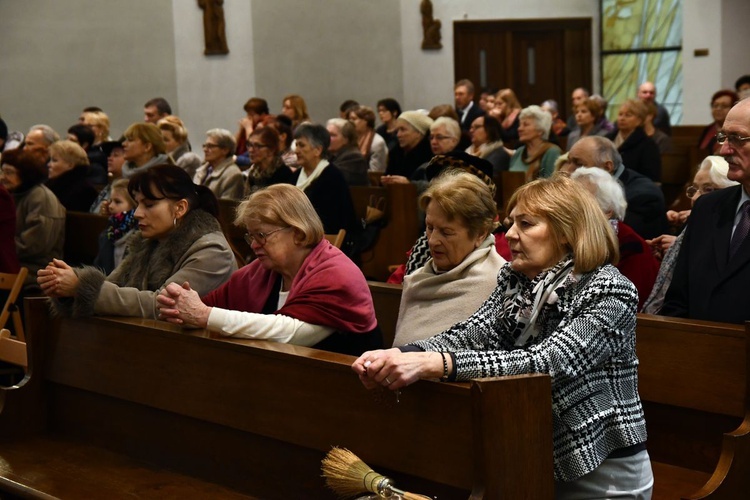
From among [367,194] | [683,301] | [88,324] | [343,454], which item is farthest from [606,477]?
[367,194]

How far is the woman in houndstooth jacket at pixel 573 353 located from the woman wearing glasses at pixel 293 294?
2.50ft

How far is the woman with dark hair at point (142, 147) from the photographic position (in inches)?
289

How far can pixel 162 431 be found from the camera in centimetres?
351

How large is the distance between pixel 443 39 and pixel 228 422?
1309 cm

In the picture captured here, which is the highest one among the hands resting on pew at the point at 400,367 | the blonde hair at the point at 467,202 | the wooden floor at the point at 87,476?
the blonde hair at the point at 467,202

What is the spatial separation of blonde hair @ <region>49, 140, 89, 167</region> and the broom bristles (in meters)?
5.54

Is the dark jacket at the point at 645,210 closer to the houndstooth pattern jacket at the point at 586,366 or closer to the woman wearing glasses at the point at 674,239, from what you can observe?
the woman wearing glasses at the point at 674,239

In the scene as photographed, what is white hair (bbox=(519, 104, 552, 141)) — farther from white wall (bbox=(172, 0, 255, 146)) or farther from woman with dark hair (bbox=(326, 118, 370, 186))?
white wall (bbox=(172, 0, 255, 146))

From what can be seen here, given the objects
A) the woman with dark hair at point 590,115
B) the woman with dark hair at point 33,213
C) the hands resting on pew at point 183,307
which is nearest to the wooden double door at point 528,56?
the woman with dark hair at point 590,115

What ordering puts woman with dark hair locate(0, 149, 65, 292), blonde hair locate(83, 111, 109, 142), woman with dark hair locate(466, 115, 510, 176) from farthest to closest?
blonde hair locate(83, 111, 109, 142)
woman with dark hair locate(466, 115, 510, 176)
woman with dark hair locate(0, 149, 65, 292)

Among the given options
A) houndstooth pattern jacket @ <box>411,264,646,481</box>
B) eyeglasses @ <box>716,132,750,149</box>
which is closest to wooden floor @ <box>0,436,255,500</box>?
houndstooth pattern jacket @ <box>411,264,646,481</box>

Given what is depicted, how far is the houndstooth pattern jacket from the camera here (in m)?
2.42

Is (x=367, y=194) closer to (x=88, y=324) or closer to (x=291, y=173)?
(x=291, y=173)

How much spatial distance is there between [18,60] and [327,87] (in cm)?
403
